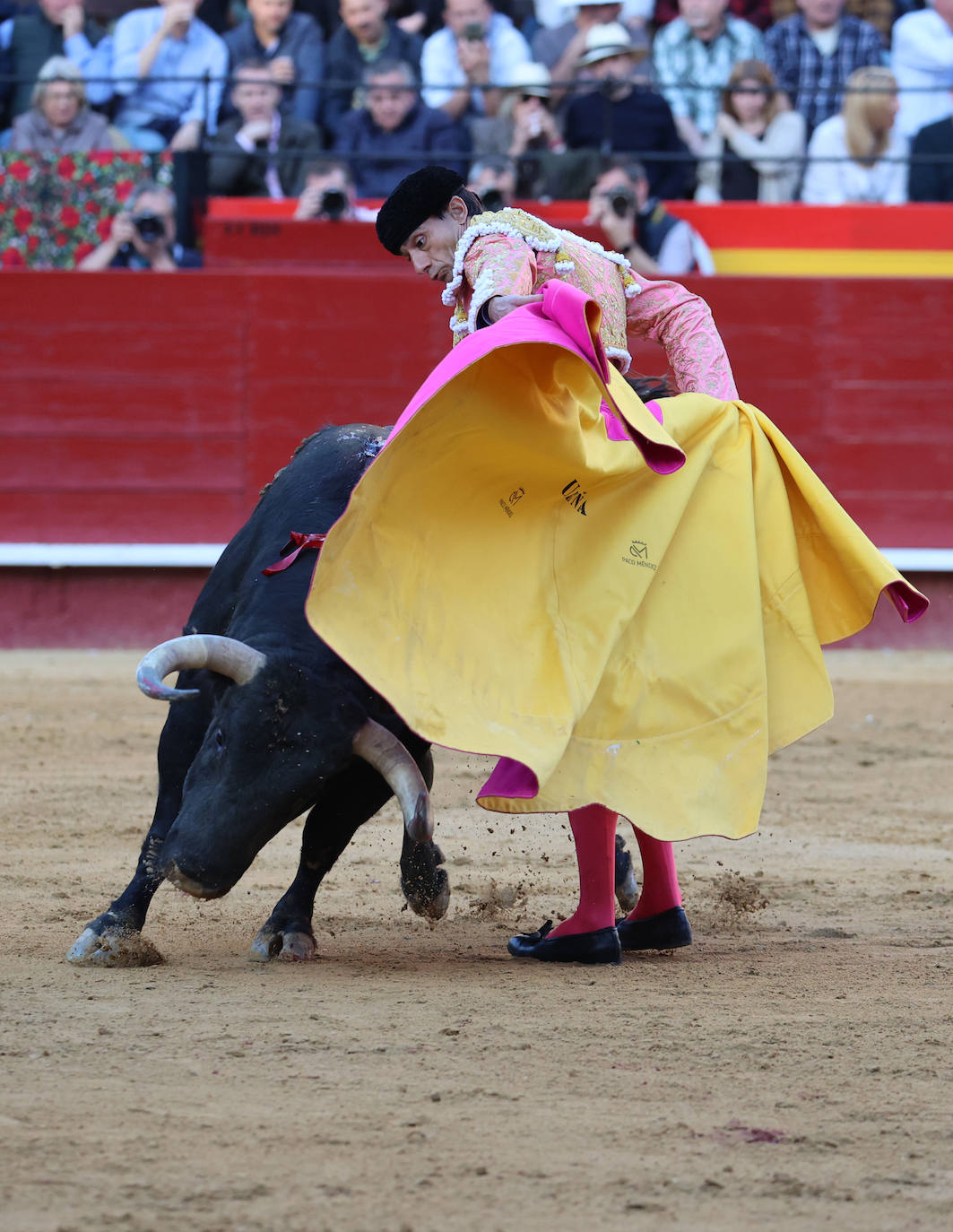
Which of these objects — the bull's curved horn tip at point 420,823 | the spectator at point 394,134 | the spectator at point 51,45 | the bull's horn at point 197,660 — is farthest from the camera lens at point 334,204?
the bull's curved horn tip at point 420,823

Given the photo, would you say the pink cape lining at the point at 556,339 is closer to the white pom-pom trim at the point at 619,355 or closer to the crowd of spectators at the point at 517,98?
the white pom-pom trim at the point at 619,355

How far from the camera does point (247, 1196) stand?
5.42ft

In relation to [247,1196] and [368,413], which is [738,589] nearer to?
[247,1196]

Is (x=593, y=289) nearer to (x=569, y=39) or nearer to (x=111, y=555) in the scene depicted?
(x=111, y=555)

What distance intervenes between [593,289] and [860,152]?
4420 millimetres

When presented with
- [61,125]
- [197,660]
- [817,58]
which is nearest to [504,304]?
[197,660]

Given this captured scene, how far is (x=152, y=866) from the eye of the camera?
108 inches

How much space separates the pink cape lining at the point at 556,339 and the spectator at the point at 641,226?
12.6ft

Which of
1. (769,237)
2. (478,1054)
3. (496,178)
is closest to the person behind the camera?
(478,1054)

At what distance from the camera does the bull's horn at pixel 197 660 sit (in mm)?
2412

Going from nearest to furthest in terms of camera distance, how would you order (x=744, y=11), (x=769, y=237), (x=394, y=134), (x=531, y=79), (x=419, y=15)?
(x=394, y=134), (x=531, y=79), (x=769, y=237), (x=419, y=15), (x=744, y=11)

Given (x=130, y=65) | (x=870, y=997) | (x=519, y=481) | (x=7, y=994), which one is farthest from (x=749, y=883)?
(x=130, y=65)

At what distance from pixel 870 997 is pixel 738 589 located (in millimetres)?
642

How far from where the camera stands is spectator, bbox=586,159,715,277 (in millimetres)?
6254
